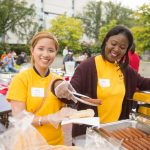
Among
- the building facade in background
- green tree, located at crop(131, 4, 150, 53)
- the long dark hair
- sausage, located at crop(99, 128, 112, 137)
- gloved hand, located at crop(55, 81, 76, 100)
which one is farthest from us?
the building facade in background

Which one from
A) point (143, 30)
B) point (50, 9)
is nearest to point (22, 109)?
point (143, 30)

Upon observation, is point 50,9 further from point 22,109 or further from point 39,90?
point 22,109

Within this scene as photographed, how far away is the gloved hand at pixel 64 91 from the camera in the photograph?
1.86m

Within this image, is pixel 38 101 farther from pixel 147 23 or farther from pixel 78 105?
pixel 147 23

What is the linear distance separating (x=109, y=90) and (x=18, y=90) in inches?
28.2

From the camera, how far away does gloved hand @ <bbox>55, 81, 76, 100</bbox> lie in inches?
73.1

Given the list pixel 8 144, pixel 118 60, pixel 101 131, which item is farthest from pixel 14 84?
pixel 118 60

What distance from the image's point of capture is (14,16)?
3180 cm

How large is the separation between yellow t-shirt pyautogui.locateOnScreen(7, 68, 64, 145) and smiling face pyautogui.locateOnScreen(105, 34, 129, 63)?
22.7 inches

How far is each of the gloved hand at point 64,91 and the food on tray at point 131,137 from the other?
30cm

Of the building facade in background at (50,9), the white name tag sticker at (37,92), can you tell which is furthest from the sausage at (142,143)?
the building facade in background at (50,9)

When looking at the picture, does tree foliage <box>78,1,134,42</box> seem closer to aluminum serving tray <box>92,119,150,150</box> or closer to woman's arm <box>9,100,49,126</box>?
aluminum serving tray <box>92,119,150,150</box>

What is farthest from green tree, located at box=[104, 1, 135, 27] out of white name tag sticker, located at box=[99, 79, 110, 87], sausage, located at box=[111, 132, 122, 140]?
sausage, located at box=[111, 132, 122, 140]

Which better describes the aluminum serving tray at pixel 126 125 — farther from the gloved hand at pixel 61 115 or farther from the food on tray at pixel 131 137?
the gloved hand at pixel 61 115
